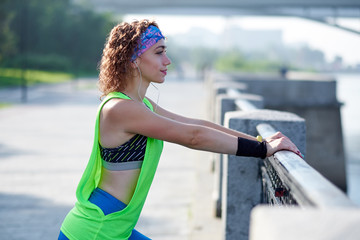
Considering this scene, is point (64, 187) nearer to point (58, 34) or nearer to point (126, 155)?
point (126, 155)

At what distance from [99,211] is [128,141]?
0.33 m

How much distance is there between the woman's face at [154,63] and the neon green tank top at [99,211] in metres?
0.17

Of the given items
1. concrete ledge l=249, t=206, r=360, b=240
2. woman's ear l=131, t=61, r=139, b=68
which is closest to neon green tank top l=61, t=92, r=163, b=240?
woman's ear l=131, t=61, r=139, b=68

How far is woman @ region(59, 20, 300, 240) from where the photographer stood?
2449 millimetres

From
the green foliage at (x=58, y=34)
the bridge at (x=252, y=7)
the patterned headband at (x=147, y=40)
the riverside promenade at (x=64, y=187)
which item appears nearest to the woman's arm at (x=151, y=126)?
the patterned headband at (x=147, y=40)

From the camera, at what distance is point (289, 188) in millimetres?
2195

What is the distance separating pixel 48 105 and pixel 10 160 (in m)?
12.1

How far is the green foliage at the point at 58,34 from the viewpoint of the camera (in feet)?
183

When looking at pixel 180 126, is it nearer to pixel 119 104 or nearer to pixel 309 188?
pixel 119 104

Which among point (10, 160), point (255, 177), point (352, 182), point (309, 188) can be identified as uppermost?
point (309, 188)

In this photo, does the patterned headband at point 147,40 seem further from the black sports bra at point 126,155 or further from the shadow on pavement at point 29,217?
the shadow on pavement at point 29,217

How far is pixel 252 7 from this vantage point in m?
50.2

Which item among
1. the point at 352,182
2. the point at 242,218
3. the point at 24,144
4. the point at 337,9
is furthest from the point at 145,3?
the point at 242,218

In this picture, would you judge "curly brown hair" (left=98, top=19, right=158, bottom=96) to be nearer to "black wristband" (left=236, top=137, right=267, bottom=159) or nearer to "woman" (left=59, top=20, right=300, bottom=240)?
"woman" (left=59, top=20, right=300, bottom=240)
